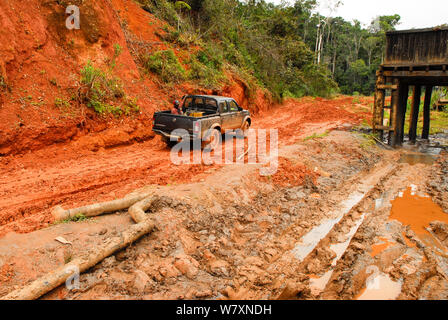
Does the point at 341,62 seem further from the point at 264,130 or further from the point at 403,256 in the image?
the point at 403,256

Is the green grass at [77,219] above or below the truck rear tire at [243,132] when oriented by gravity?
below

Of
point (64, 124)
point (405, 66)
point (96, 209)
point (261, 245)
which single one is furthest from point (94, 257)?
point (405, 66)

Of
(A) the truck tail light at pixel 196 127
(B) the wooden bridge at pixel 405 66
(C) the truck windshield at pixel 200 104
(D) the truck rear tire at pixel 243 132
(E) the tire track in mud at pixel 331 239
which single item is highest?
(B) the wooden bridge at pixel 405 66

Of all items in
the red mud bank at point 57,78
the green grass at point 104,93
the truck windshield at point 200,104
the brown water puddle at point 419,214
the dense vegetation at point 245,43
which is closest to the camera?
the brown water puddle at point 419,214

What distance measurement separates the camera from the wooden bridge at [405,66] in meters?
12.6

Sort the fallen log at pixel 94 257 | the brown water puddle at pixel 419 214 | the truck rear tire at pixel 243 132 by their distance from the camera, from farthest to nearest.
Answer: the truck rear tire at pixel 243 132 → the brown water puddle at pixel 419 214 → the fallen log at pixel 94 257

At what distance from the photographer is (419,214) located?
7.20 meters

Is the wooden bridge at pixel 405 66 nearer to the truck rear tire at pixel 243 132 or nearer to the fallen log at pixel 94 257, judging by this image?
the truck rear tire at pixel 243 132

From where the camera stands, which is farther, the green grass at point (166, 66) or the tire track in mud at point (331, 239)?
the green grass at point (166, 66)

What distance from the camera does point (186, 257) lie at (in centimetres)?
475

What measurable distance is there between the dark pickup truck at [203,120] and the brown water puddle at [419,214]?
18.7ft

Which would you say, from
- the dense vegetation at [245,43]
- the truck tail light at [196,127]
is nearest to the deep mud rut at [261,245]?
the truck tail light at [196,127]

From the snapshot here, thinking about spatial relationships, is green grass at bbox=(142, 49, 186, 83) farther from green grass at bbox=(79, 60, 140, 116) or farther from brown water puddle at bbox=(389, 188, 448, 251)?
brown water puddle at bbox=(389, 188, 448, 251)

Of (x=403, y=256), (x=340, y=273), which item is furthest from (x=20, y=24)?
(x=403, y=256)
